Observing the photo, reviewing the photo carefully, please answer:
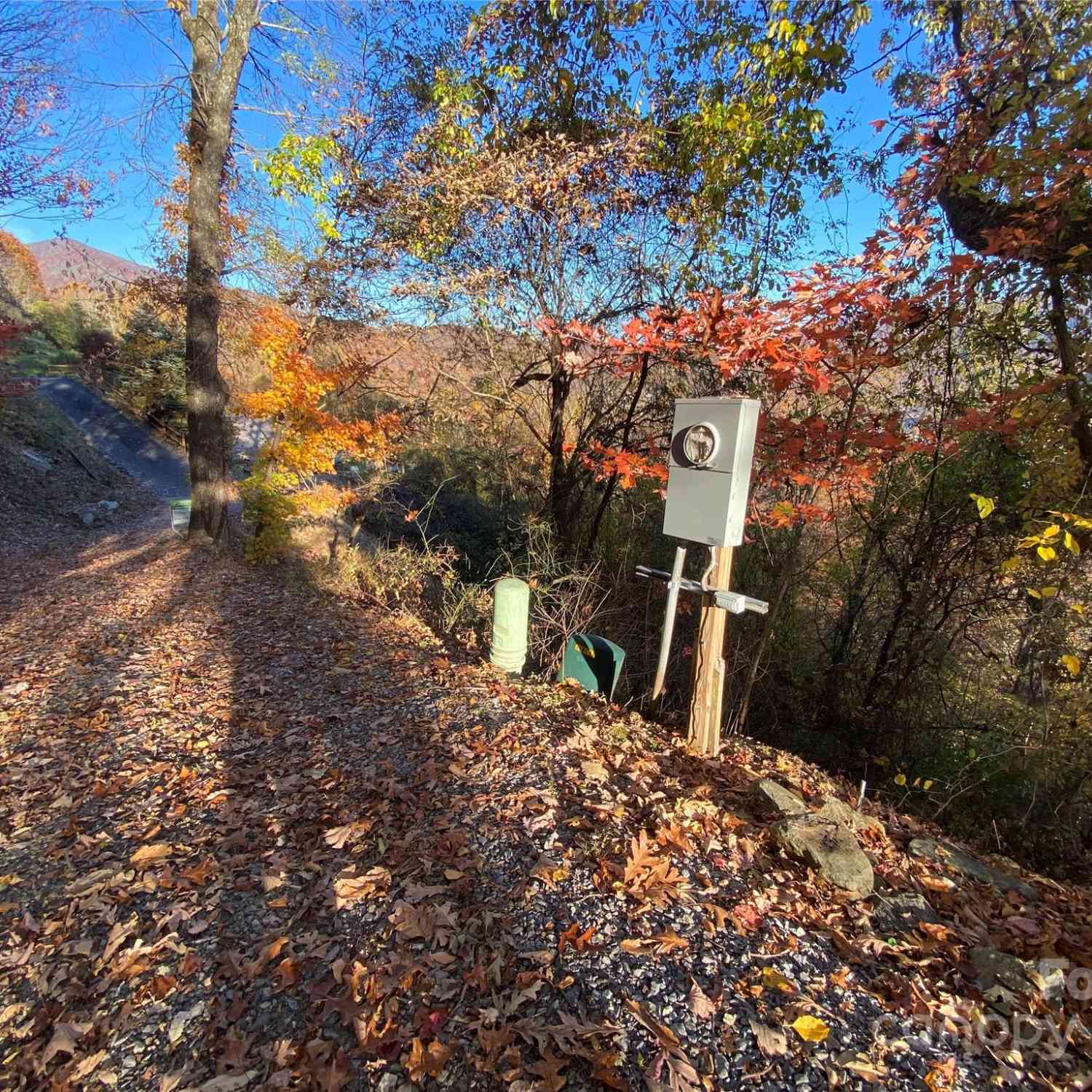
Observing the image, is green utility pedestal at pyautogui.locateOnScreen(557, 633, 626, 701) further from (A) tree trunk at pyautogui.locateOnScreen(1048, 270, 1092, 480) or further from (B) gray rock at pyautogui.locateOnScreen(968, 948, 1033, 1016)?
(A) tree trunk at pyautogui.locateOnScreen(1048, 270, 1092, 480)

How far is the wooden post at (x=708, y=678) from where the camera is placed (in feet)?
11.5

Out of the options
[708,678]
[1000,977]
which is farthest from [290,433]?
[1000,977]

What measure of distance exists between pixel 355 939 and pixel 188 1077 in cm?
59

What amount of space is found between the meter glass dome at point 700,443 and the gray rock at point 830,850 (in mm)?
1855

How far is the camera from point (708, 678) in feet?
11.7

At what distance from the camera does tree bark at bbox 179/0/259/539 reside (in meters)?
7.25

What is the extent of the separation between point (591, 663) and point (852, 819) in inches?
87.5

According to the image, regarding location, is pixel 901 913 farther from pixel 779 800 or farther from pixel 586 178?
pixel 586 178

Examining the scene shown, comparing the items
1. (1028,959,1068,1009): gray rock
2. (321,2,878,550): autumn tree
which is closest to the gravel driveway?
(321,2,878,550): autumn tree

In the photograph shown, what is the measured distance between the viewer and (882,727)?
5422 mm

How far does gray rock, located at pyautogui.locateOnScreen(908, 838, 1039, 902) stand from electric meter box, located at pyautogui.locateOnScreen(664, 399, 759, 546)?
5.89 ft

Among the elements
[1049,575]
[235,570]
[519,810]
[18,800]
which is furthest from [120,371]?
[1049,575]

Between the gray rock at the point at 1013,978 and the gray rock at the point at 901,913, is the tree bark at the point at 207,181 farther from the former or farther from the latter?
the gray rock at the point at 1013,978

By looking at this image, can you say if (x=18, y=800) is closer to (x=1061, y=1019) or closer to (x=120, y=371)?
(x=1061, y=1019)
